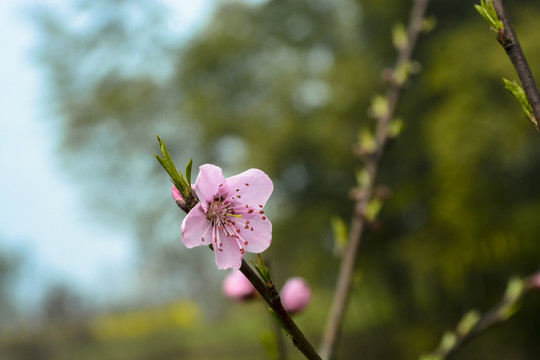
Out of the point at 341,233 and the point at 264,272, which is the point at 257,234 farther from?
the point at 341,233

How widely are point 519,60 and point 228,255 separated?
0.16 metres

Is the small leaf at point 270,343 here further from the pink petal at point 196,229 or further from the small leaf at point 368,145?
the small leaf at point 368,145

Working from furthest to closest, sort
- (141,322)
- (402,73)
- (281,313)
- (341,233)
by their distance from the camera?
(141,322) → (402,73) → (341,233) → (281,313)

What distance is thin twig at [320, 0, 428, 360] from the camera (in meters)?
0.48

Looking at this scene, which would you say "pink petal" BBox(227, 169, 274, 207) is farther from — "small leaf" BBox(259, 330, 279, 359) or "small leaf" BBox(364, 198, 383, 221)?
"small leaf" BBox(364, 198, 383, 221)

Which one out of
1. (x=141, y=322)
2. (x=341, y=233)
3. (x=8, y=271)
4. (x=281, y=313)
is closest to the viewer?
(x=281, y=313)

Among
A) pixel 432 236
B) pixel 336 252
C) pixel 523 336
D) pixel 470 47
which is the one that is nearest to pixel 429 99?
pixel 470 47

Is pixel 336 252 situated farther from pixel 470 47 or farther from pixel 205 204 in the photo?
pixel 470 47

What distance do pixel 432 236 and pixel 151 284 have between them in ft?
15.9

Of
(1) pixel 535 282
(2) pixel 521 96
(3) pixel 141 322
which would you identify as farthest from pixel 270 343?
(3) pixel 141 322

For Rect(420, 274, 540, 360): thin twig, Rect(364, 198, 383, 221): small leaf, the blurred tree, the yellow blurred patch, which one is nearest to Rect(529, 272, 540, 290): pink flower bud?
Rect(420, 274, 540, 360): thin twig

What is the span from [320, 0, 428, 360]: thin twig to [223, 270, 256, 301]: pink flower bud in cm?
8

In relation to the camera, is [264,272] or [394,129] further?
[394,129]

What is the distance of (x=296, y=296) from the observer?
1.77ft
